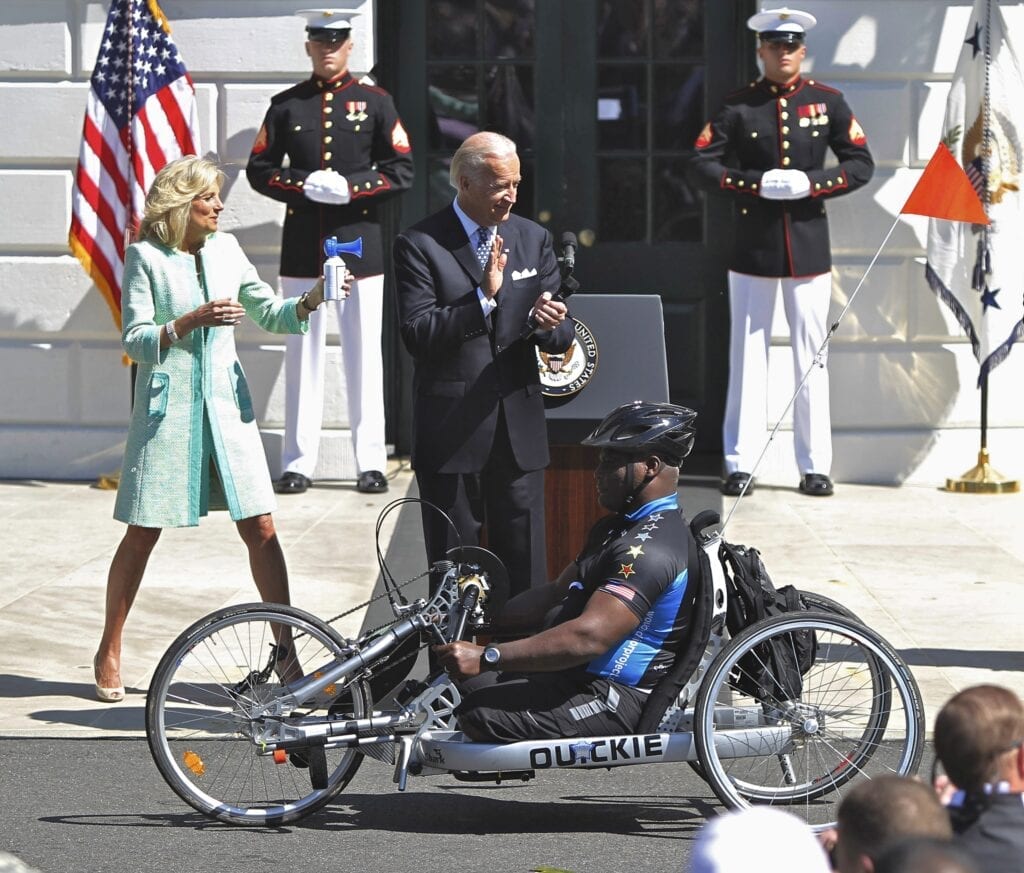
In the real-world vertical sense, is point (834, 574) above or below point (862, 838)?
below

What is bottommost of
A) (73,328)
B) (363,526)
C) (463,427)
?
(363,526)

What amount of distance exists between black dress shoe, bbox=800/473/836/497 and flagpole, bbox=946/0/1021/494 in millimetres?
771

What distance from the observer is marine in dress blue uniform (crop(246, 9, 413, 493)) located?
1012cm

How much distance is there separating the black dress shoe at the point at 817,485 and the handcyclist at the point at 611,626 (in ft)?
16.9

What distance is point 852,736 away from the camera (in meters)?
5.35

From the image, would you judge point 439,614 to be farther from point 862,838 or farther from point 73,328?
point 73,328

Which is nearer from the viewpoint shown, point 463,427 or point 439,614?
point 439,614

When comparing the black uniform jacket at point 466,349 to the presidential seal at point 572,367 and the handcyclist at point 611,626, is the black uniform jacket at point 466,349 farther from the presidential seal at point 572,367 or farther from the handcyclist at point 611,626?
the handcyclist at point 611,626

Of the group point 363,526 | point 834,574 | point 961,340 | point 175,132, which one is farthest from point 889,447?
point 175,132

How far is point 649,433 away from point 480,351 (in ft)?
3.12

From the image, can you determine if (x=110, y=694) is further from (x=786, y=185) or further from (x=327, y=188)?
(x=786, y=185)

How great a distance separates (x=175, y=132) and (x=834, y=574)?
447cm

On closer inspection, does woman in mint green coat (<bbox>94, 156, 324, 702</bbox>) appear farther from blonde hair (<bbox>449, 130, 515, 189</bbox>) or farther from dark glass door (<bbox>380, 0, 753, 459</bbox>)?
dark glass door (<bbox>380, 0, 753, 459</bbox>)

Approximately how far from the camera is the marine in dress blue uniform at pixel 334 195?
10125 millimetres
